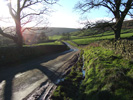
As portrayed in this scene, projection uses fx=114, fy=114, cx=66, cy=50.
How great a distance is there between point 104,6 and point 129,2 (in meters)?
3.40

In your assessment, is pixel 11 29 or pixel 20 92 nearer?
pixel 20 92

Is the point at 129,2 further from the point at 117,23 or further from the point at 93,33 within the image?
the point at 93,33

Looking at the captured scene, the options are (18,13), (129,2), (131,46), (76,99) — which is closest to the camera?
(76,99)

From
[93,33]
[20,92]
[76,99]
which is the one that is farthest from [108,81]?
[93,33]

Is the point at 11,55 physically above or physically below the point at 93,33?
below

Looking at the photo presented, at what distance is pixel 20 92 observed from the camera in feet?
18.7

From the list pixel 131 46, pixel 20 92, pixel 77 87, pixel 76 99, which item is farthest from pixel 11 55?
pixel 131 46

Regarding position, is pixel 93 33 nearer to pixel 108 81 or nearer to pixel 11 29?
pixel 108 81

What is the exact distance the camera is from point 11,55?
13.6 meters

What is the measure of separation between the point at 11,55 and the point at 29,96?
31.7 ft

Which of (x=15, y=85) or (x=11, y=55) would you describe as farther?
(x=11, y=55)

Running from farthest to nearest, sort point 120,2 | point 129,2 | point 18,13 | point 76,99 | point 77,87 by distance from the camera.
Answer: point 18,13 < point 120,2 < point 129,2 < point 77,87 < point 76,99

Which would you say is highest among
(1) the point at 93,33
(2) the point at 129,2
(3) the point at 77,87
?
(2) the point at 129,2

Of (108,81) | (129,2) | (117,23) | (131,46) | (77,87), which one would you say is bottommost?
(77,87)
